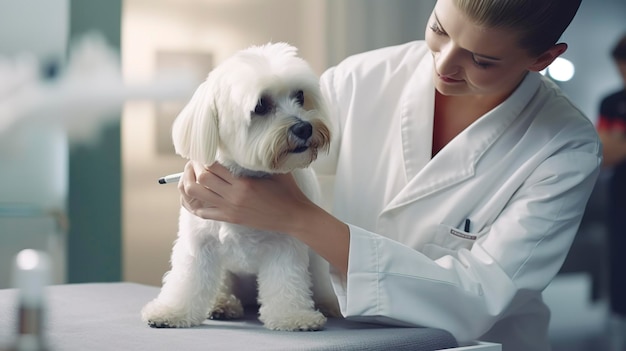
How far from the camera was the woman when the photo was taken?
1260 millimetres

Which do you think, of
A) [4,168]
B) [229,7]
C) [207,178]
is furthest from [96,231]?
[207,178]

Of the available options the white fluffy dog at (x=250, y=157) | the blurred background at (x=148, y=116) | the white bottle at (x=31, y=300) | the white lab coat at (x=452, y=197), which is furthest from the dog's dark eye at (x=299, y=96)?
the blurred background at (x=148, y=116)

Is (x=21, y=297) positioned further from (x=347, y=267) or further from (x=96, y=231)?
(x=96, y=231)

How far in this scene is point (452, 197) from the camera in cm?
148

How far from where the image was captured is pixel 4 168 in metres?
2.61

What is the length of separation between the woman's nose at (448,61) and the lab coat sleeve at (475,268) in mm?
245

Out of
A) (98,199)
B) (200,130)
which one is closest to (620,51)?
(98,199)

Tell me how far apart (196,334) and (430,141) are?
0.61 m

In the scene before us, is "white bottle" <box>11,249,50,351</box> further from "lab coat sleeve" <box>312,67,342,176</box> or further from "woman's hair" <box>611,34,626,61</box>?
"woman's hair" <box>611,34,626,61</box>

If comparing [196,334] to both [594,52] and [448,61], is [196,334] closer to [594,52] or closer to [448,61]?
[448,61]

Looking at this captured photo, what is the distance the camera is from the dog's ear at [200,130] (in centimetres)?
124

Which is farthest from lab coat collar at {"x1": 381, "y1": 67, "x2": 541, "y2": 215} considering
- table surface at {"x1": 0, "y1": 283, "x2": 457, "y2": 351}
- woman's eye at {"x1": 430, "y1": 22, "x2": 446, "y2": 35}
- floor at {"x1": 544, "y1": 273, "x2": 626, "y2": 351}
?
floor at {"x1": 544, "y1": 273, "x2": 626, "y2": 351}

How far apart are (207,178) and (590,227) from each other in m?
1.92

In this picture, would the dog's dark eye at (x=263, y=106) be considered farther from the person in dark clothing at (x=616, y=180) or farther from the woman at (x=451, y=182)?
the person in dark clothing at (x=616, y=180)
